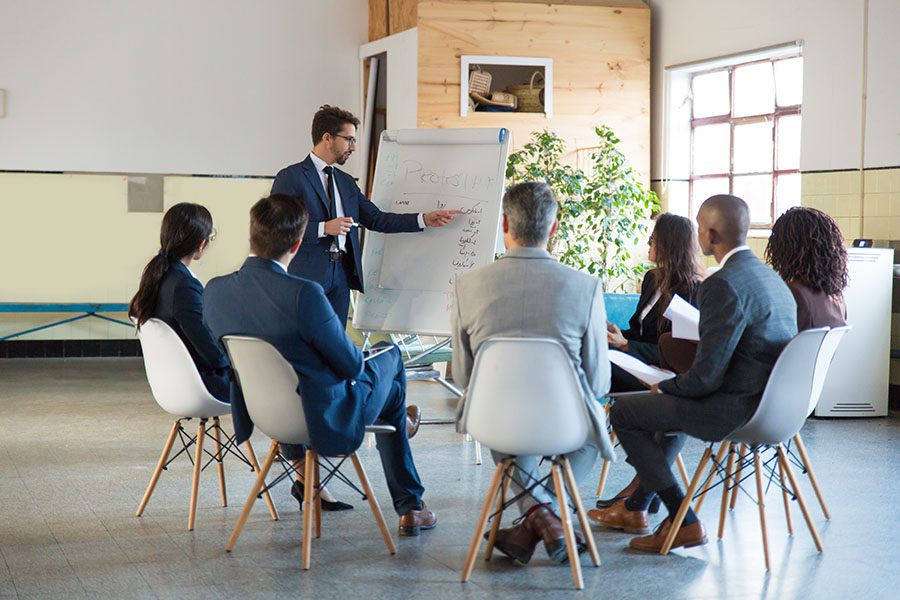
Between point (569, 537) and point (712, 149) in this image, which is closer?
point (569, 537)

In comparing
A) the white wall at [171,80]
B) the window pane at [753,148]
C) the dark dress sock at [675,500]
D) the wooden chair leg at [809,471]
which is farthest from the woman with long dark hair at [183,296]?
the white wall at [171,80]

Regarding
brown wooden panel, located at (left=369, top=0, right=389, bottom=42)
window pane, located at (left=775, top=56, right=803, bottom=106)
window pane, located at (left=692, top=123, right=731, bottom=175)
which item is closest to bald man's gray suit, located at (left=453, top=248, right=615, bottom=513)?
window pane, located at (left=775, top=56, right=803, bottom=106)

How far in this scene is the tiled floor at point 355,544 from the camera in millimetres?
3312

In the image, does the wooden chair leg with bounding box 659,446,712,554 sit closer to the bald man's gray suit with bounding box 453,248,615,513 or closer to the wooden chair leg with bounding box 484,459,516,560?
the bald man's gray suit with bounding box 453,248,615,513

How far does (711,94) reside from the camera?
8.38 metres

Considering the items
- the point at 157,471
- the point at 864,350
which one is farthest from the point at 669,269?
the point at 864,350

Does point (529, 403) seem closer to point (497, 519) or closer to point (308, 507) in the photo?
point (497, 519)

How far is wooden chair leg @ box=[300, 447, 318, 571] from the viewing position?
3490 millimetres

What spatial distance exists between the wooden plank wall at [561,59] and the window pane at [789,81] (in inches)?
44.6

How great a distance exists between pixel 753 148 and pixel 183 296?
17.2 ft

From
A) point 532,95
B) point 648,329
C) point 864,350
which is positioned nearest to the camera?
point 648,329

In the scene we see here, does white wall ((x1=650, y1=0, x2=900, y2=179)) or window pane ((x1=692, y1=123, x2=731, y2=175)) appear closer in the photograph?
white wall ((x1=650, y1=0, x2=900, y2=179))

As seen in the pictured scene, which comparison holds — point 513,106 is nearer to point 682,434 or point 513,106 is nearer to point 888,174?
point 888,174

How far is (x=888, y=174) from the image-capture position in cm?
665
